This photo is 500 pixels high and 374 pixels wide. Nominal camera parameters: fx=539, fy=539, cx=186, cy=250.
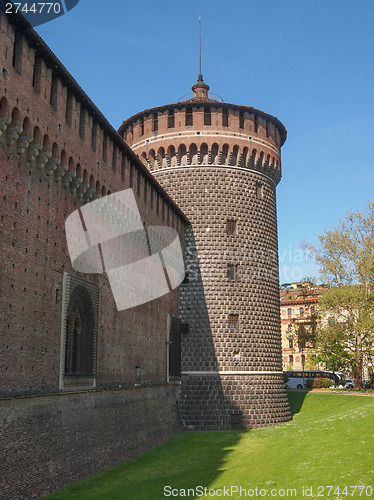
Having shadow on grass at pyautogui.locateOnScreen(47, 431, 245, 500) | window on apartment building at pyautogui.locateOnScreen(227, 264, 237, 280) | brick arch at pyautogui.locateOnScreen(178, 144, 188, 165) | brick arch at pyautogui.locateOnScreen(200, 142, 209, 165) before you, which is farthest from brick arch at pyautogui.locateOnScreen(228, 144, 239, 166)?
shadow on grass at pyautogui.locateOnScreen(47, 431, 245, 500)

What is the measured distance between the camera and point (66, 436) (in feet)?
48.6

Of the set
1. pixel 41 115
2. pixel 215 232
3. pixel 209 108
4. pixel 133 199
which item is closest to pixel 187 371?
pixel 215 232

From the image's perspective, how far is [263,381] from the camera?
2712 centimetres

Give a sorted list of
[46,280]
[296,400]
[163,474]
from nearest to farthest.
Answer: [46,280] < [163,474] < [296,400]

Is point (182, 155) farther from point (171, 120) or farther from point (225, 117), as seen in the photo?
point (225, 117)

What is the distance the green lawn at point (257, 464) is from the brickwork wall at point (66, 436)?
0.47 meters

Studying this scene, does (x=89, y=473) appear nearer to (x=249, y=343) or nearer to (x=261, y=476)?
(x=261, y=476)

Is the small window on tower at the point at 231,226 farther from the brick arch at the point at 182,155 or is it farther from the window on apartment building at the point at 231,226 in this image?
the brick arch at the point at 182,155

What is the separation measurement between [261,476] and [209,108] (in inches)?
768

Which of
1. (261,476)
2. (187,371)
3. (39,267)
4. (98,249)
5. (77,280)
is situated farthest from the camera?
(187,371)

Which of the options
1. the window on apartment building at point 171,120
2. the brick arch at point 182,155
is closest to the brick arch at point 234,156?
the brick arch at point 182,155

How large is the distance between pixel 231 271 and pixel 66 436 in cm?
1470

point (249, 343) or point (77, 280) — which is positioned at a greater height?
→ point (77, 280)

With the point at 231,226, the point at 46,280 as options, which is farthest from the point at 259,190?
the point at 46,280
